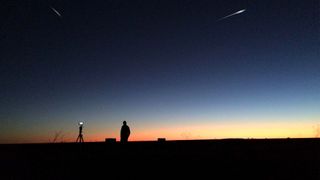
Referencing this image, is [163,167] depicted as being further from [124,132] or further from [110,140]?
[110,140]

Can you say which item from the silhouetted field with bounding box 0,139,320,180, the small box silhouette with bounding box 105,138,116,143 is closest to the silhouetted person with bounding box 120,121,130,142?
the small box silhouette with bounding box 105,138,116,143

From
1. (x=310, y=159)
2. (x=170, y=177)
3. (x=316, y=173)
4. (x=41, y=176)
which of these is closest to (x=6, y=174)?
(x=41, y=176)

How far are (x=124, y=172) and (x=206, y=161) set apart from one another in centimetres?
321

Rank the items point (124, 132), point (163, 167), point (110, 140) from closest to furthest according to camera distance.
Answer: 1. point (163, 167)
2. point (124, 132)
3. point (110, 140)

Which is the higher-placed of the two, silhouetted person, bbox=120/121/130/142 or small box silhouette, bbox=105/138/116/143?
silhouetted person, bbox=120/121/130/142

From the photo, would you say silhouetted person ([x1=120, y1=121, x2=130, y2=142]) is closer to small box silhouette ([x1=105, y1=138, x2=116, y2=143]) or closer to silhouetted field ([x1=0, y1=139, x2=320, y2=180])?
small box silhouette ([x1=105, y1=138, x2=116, y2=143])

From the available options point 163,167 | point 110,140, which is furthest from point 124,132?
point 163,167

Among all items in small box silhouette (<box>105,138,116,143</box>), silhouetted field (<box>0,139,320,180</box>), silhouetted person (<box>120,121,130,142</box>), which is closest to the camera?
silhouetted field (<box>0,139,320,180</box>)

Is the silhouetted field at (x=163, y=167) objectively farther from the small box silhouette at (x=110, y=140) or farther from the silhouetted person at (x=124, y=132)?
the small box silhouette at (x=110, y=140)

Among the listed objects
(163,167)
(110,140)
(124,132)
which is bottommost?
(163,167)

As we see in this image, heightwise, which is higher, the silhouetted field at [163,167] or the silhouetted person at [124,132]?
the silhouetted person at [124,132]

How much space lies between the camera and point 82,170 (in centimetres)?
1079

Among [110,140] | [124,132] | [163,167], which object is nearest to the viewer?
[163,167]

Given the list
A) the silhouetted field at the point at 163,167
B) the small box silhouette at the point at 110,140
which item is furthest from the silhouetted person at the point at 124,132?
the silhouetted field at the point at 163,167
